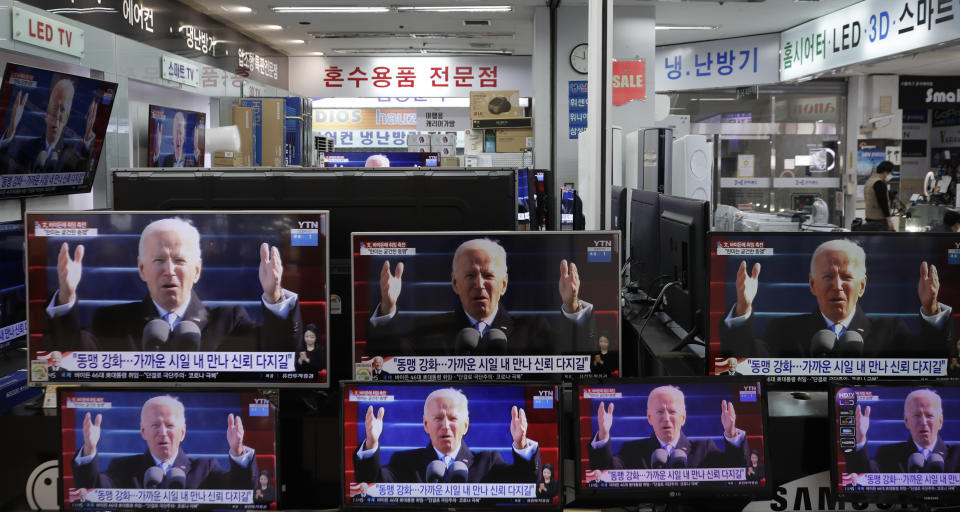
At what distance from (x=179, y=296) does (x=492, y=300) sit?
78 centimetres

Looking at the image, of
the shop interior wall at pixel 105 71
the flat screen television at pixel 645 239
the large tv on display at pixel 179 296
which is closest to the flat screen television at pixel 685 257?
the flat screen television at pixel 645 239

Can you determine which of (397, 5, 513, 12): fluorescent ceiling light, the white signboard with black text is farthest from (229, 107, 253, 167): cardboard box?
the white signboard with black text

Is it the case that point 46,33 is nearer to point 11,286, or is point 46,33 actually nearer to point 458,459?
point 11,286

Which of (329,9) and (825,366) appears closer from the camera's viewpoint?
(825,366)

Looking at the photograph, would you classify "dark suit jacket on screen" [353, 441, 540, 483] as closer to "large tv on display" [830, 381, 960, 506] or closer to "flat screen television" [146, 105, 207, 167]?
"large tv on display" [830, 381, 960, 506]

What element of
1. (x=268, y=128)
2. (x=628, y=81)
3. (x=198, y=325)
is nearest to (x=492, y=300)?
(x=198, y=325)

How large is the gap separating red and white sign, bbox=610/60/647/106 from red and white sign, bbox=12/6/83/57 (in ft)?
14.1

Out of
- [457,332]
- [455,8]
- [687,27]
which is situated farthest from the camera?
[687,27]

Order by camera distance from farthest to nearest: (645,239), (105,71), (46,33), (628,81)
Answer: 1. (628,81)
2. (105,71)
3. (46,33)
4. (645,239)

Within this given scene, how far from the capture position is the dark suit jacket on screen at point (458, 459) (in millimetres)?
2053

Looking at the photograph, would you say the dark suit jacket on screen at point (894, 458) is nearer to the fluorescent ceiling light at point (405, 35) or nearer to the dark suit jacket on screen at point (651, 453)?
the dark suit jacket on screen at point (651, 453)

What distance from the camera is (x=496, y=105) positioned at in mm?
9781

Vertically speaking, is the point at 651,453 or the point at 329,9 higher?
the point at 329,9

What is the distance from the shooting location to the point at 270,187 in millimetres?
2424
